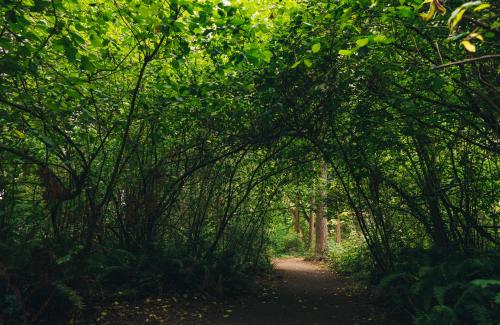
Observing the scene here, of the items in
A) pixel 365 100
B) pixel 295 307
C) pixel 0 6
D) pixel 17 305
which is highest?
pixel 365 100

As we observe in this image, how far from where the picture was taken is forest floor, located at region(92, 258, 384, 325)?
5.72 m

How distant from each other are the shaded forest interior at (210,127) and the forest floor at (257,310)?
39 centimetres

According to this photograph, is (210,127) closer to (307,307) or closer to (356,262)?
(307,307)

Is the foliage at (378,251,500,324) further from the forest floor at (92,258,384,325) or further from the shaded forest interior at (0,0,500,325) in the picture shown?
the forest floor at (92,258,384,325)

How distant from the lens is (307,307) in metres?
7.24

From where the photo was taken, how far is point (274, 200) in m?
11.2

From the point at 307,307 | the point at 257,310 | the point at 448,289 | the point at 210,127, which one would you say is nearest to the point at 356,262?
the point at 307,307

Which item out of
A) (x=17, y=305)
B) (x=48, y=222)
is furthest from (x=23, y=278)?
(x=48, y=222)

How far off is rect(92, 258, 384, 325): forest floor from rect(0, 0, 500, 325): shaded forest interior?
1.28ft

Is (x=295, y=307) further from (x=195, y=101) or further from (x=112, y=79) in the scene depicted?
(x=112, y=79)

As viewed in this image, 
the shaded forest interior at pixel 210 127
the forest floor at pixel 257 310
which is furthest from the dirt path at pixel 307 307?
the shaded forest interior at pixel 210 127

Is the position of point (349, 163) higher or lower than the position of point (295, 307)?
higher

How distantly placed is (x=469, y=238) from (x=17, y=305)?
806 cm

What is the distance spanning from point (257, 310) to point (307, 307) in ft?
4.14
